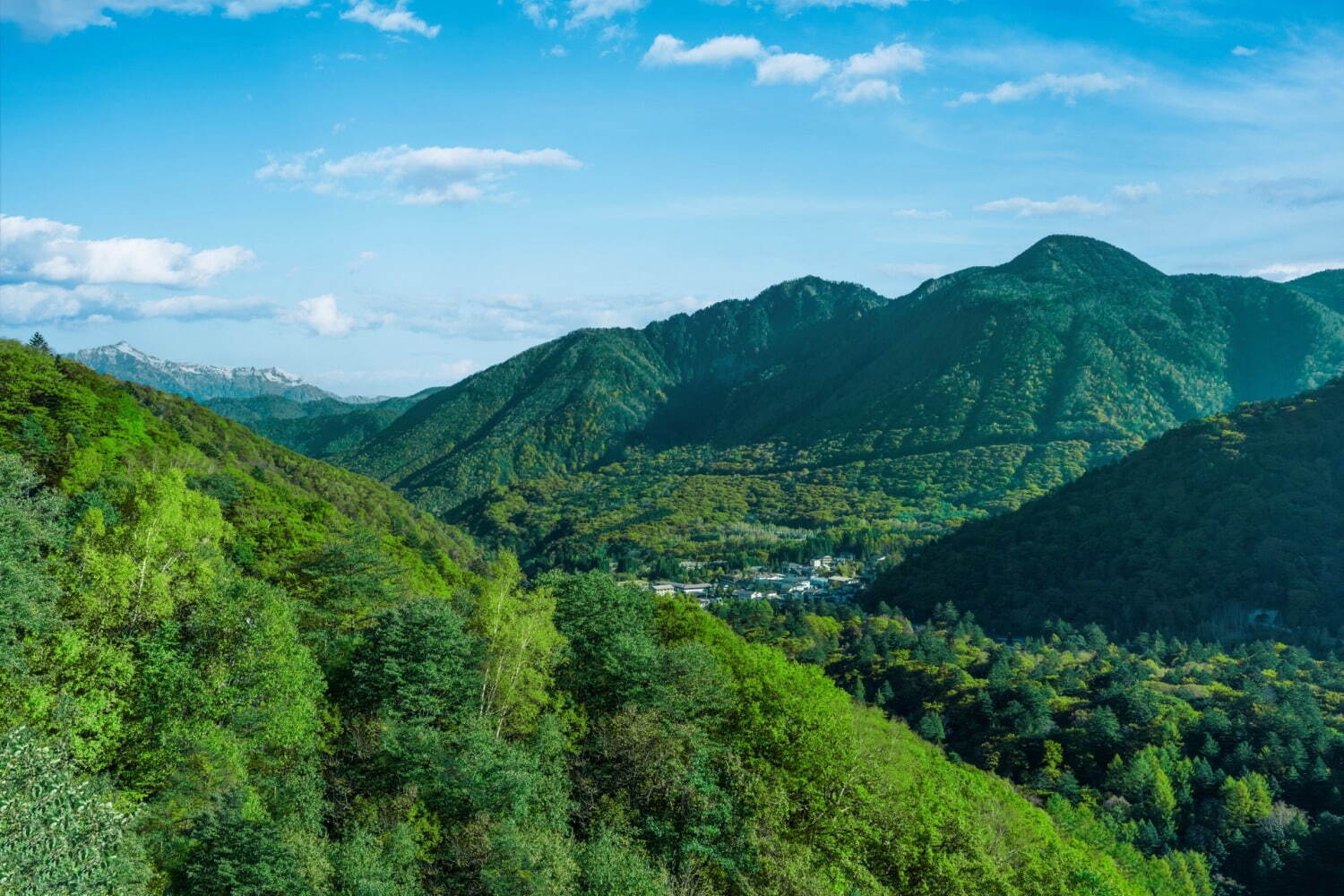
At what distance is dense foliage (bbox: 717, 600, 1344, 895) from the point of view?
52.0m

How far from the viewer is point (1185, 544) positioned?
113125mm

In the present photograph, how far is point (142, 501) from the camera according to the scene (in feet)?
102

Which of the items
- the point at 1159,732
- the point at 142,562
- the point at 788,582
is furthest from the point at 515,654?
the point at 788,582

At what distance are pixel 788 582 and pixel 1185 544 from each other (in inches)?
2315

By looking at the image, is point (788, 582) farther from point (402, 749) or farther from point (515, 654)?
point (402, 749)

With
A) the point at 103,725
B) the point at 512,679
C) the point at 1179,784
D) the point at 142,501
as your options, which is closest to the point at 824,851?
the point at 512,679

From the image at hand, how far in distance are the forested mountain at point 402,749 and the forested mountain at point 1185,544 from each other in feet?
272

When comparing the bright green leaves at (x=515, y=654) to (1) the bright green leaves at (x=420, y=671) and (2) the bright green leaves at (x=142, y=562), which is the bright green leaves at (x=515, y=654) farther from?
(2) the bright green leaves at (x=142, y=562)

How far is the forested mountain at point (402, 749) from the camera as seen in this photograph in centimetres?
2159

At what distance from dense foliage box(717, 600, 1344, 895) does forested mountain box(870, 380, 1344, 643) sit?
17.3 metres

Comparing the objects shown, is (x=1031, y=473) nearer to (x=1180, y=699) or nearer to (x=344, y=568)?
(x=1180, y=699)

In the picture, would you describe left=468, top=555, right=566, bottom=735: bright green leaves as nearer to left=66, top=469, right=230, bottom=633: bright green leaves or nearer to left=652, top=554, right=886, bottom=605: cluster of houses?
left=66, top=469, right=230, bottom=633: bright green leaves

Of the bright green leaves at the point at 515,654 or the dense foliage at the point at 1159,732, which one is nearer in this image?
the bright green leaves at the point at 515,654

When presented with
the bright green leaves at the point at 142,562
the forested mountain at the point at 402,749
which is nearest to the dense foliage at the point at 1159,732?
the forested mountain at the point at 402,749
